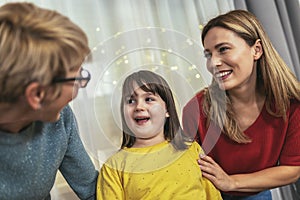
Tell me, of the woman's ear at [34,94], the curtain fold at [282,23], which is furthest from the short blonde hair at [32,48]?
the curtain fold at [282,23]

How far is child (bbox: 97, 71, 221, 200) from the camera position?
3.14 ft

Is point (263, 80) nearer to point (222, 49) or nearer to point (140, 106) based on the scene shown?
point (222, 49)

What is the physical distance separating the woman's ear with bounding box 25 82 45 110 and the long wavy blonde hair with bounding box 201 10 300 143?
0.55 metres

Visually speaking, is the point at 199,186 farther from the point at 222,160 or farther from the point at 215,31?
the point at 215,31

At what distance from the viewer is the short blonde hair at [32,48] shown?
62 centimetres

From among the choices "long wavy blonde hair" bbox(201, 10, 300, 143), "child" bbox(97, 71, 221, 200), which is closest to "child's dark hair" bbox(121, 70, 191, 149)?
"child" bbox(97, 71, 221, 200)

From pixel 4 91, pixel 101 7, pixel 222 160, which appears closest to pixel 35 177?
pixel 4 91

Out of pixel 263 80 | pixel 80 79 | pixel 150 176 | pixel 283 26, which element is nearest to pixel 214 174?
pixel 150 176

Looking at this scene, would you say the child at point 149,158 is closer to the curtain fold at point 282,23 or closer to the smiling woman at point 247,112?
the smiling woman at point 247,112

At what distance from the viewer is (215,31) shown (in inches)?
45.4

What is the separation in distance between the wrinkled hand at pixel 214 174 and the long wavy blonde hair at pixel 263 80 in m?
0.12

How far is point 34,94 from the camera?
25.7 inches

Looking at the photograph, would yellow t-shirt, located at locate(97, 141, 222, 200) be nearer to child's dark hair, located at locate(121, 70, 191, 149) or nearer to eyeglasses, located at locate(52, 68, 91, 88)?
child's dark hair, located at locate(121, 70, 191, 149)

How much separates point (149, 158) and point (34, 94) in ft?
1.32
